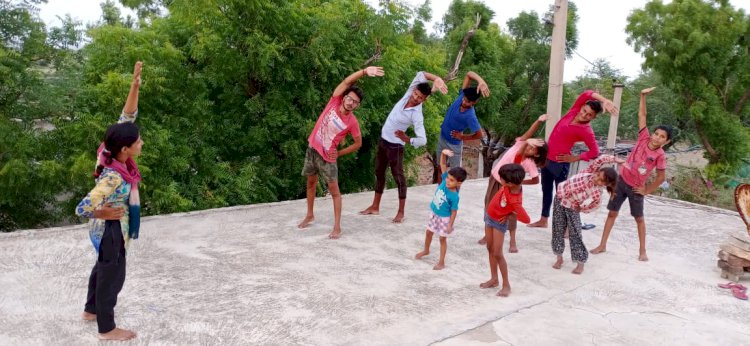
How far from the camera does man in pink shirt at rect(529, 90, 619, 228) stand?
5773 millimetres

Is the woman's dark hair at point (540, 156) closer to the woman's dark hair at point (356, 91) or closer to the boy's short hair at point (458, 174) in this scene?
the boy's short hair at point (458, 174)

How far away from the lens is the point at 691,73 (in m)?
17.5

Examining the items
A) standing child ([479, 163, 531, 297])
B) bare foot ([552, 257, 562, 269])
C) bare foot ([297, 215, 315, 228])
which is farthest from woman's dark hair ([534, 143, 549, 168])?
bare foot ([297, 215, 315, 228])

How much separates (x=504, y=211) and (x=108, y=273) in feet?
9.49

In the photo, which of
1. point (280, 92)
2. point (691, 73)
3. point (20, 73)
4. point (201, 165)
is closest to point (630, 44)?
point (691, 73)

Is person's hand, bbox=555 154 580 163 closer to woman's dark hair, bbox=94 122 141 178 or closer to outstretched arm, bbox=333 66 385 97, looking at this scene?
outstretched arm, bbox=333 66 385 97

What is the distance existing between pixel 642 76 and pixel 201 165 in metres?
28.0

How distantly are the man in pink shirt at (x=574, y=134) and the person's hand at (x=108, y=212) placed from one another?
4352 mm

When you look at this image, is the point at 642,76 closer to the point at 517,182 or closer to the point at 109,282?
the point at 517,182

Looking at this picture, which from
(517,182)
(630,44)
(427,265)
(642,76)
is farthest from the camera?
(642,76)

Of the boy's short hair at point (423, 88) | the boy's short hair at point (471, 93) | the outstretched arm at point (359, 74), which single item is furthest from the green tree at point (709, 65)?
the outstretched arm at point (359, 74)

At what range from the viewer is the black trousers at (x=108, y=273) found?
353 centimetres

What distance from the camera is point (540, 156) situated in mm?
5430

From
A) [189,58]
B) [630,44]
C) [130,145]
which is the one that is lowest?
[130,145]
